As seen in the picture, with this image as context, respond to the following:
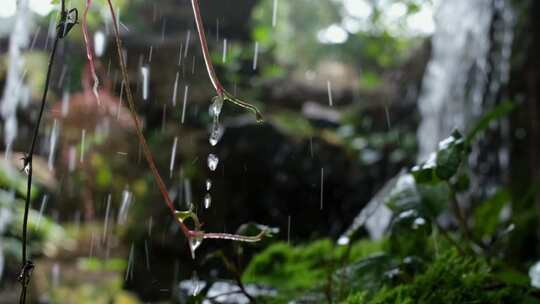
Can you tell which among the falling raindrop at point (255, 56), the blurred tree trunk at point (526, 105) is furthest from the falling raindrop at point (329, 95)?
the blurred tree trunk at point (526, 105)

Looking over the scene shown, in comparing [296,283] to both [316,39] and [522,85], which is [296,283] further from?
[316,39]

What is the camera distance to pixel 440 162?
110 cm

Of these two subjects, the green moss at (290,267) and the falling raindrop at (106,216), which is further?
the falling raindrop at (106,216)

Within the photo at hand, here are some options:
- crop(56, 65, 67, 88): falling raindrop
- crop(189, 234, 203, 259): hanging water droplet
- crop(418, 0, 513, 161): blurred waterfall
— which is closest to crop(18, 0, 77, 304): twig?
crop(189, 234, 203, 259): hanging water droplet

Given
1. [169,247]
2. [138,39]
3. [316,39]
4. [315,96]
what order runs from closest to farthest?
[169,247] < [315,96] < [138,39] < [316,39]

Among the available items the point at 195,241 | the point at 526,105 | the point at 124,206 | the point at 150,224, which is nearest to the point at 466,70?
the point at 526,105

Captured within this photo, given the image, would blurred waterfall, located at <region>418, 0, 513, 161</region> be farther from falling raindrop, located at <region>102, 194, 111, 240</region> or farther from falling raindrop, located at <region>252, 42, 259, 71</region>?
falling raindrop, located at <region>102, 194, 111, 240</region>

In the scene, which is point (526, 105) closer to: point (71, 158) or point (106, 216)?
point (106, 216)

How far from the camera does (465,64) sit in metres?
4.32

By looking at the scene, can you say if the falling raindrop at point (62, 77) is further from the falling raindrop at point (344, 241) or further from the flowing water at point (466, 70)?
the falling raindrop at point (344, 241)

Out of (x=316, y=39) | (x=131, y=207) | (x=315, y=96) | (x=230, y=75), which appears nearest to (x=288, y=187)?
(x=131, y=207)

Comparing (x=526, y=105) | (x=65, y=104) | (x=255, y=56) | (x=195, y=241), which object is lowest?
(x=195, y=241)

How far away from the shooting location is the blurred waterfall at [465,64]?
12.5 ft

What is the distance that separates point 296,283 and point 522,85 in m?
2.78
